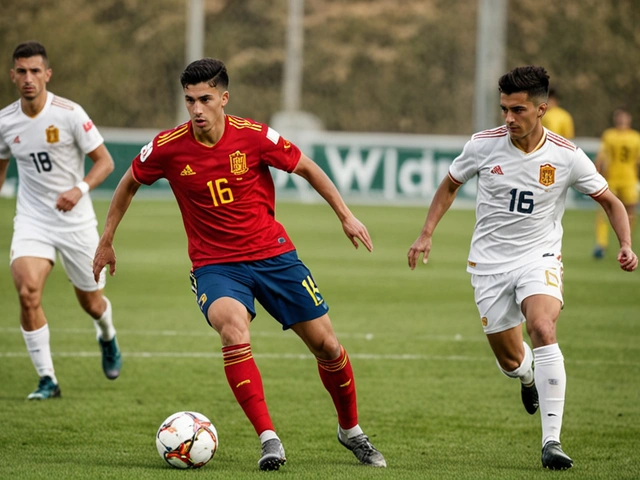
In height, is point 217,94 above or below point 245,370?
above

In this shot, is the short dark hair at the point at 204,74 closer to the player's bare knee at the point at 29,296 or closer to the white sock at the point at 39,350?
the player's bare knee at the point at 29,296

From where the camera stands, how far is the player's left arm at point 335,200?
629 cm

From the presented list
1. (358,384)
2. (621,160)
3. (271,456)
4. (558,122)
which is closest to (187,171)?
(271,456)

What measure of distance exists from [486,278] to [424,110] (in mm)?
40931

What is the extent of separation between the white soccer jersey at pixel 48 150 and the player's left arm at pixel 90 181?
9 cm

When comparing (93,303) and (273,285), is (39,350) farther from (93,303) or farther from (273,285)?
(273,285)

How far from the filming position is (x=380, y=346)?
1061 centimetres

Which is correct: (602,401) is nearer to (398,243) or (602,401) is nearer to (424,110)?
(398,243)

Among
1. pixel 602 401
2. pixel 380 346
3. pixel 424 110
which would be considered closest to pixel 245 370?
pixel 602 401

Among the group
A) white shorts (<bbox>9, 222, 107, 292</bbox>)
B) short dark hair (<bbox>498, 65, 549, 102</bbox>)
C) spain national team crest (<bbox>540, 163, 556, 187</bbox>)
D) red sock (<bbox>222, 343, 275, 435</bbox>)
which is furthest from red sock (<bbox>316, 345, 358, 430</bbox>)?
white shorts (<bbox>9, 222, 107, 292</bbox>)

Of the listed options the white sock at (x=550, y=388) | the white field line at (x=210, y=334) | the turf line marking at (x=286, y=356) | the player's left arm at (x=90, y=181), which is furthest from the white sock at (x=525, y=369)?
the white field line at (x=210, y=334)

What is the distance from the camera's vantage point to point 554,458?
19.7ft

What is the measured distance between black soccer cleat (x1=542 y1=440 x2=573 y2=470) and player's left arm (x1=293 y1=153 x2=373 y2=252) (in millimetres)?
1452

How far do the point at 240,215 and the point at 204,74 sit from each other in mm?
822
